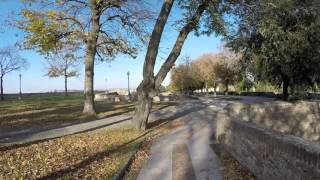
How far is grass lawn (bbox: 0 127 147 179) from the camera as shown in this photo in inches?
383

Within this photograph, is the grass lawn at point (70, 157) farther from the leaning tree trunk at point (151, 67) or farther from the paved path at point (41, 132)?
the leaning tree trunk at point (151, 67)

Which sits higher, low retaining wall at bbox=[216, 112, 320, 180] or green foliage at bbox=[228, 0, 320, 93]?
green foliage at bbox=[228, 0, 320, 93]

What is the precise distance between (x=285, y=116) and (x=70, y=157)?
373 inches

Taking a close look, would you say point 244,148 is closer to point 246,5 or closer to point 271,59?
point 246,5

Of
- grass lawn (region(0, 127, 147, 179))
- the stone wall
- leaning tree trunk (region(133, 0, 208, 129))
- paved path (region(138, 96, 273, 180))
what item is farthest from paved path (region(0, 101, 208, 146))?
the stone wall

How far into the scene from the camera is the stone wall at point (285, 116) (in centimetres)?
1734

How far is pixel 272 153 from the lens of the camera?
8469mm

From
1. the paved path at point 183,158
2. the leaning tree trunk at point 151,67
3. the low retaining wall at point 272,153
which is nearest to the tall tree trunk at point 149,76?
the leaning tree trunk at point 151,67

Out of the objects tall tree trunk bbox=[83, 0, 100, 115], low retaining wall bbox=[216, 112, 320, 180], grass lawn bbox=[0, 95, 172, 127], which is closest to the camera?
low retaining wall bbox=[216, 112, 320, 180]

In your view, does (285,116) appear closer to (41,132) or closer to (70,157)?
(70,157)

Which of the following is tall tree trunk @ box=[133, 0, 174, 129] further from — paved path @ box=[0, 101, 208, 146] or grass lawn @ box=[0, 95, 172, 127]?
grass lawn @ box=[0, 95, 172, 127]

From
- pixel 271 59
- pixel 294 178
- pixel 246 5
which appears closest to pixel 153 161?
pixel 294 178

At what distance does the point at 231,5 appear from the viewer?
20.3 meters

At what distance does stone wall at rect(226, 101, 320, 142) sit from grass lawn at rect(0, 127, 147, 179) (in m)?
3.94
